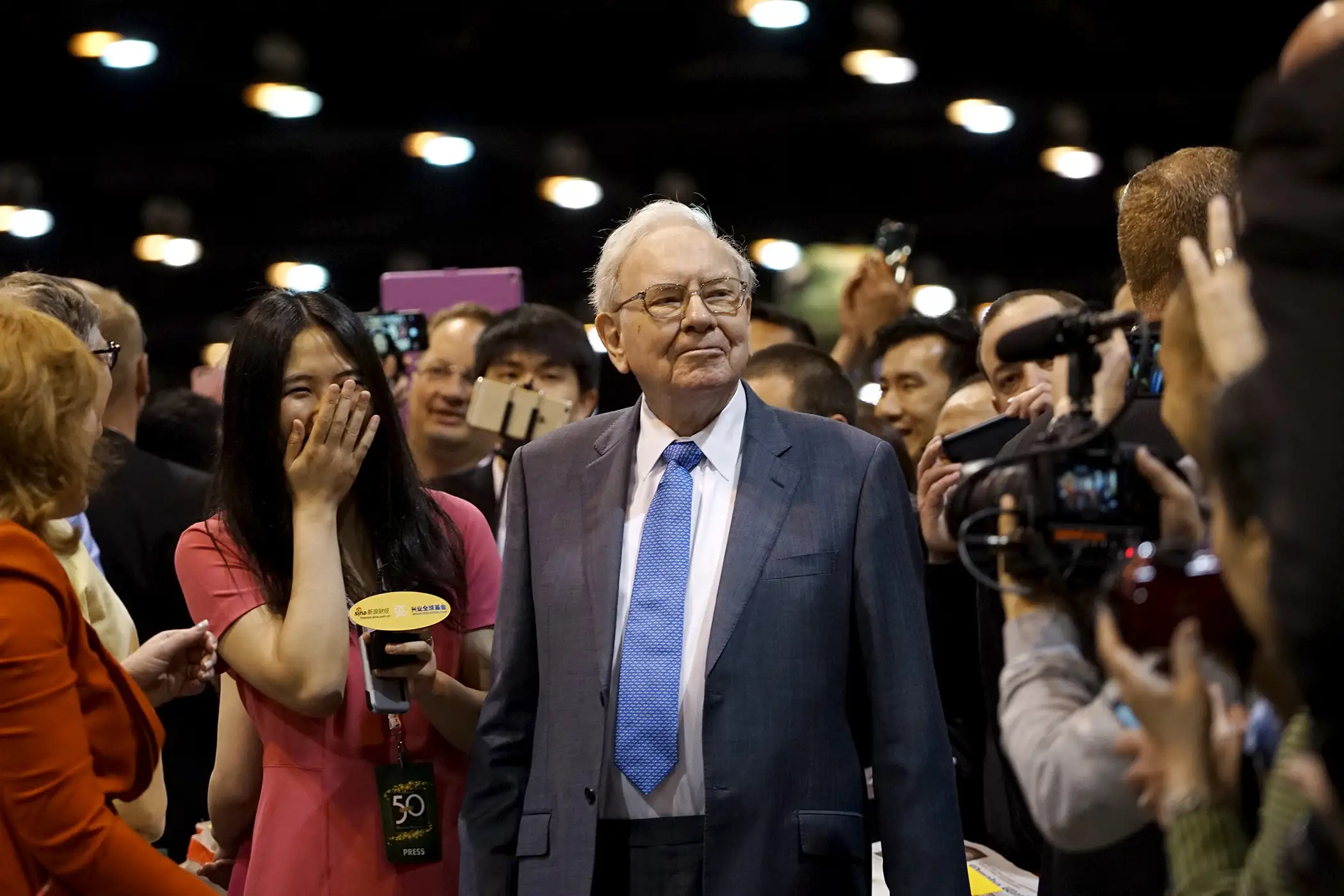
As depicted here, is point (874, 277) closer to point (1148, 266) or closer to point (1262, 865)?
point (1148, 266)

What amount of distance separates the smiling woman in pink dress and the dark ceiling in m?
4.91

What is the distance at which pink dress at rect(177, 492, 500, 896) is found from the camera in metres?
2.77

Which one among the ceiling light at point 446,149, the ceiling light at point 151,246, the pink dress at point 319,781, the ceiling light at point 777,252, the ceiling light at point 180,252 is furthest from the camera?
the ceiling light at point 180,252

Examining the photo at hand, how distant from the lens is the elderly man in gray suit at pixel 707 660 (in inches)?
100

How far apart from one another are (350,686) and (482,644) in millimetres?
267

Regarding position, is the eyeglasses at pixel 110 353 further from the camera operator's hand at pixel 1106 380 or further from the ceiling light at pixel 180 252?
the ceiling light at pixel 180 252

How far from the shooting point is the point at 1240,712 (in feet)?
4.84

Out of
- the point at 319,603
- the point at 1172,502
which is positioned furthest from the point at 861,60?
the point at 1172,502

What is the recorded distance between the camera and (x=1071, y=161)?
31.7 feet

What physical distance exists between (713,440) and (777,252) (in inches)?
312

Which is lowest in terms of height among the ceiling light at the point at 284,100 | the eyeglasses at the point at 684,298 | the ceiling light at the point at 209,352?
the eyeglasses at the point at 684,298

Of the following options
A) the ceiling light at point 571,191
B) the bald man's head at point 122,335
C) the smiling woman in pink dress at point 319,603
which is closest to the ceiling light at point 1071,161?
the ceiling light at point 571,191

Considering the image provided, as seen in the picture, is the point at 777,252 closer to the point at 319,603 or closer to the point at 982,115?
the point at 982,115

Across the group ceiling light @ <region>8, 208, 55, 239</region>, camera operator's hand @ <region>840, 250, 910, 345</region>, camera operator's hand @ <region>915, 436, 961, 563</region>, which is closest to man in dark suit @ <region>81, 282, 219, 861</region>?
camera operator's hand @ <region>915, 436, 961, 563</region>
